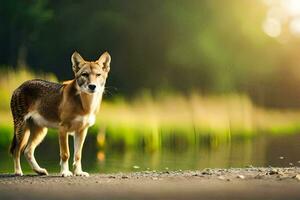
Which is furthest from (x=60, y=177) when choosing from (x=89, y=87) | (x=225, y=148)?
(x=225, y=148)

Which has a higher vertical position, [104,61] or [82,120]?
[104,61]

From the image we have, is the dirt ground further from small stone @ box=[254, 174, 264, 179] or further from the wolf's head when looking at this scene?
the wolf's head

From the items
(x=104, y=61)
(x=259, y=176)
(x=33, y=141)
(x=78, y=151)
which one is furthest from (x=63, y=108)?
(x=259, y=176)

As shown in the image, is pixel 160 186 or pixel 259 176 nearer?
pixel 160 186

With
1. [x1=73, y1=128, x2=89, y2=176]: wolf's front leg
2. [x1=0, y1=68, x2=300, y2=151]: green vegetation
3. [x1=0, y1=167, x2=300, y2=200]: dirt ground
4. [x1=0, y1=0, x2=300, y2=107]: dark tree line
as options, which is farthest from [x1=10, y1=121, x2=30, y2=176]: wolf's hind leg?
[x1=0, y1=0, x2=300, y2=107]: dark tree line

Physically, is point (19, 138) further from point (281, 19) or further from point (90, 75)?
point (281, 19)

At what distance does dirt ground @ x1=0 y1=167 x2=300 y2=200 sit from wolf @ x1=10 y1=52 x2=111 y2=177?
1.96ft

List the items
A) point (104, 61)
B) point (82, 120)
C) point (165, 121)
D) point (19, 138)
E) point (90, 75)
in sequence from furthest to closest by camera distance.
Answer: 1. point (165, 121)
2. point (19, 138)
3. point (104, 61)
4. point (82, 120)
5. point (90, 75)

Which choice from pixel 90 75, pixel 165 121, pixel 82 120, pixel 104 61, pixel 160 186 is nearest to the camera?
pixel 160 186

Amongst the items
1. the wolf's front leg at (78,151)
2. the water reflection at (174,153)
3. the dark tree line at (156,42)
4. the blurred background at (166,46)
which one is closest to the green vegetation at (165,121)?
the water reflection at (174,153)

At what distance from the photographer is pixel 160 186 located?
11.5 metres

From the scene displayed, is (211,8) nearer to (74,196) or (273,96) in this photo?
(273,96)

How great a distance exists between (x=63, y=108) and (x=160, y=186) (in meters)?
2.26

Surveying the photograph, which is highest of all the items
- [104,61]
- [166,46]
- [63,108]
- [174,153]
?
[166,46]
